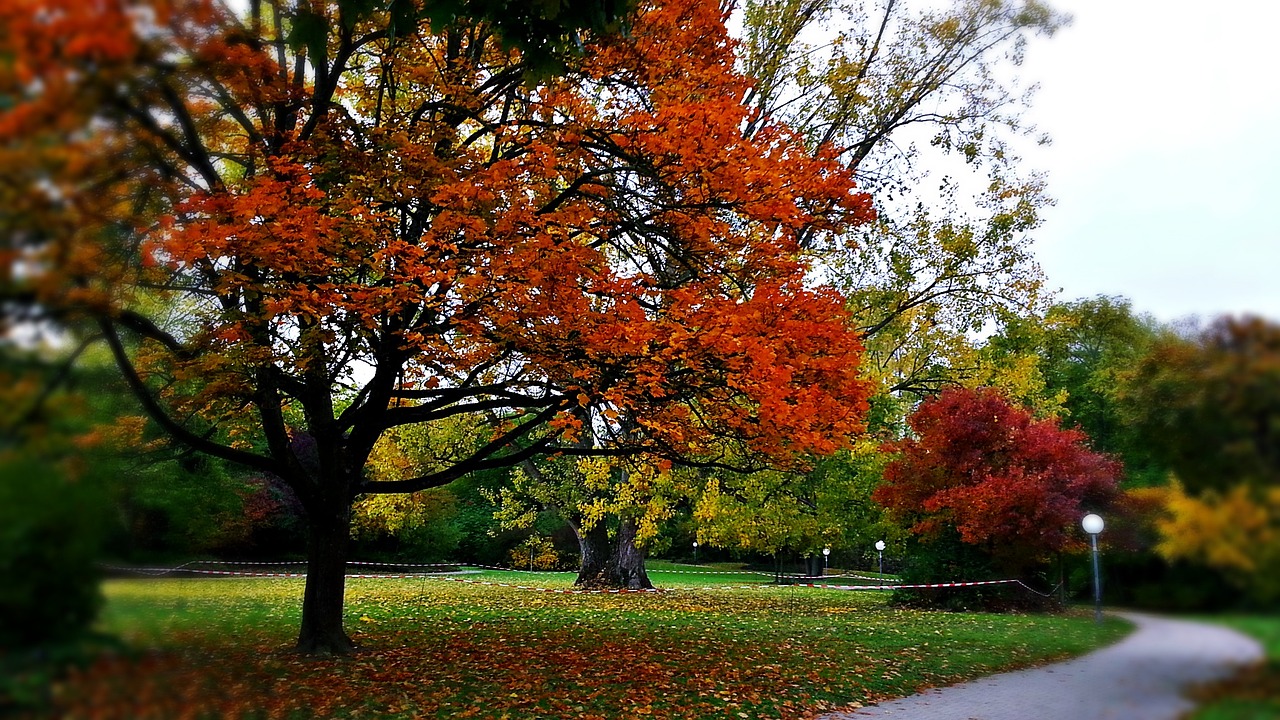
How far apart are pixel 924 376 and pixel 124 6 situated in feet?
71.8

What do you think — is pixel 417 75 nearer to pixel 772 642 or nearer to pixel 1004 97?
pixel 772 642

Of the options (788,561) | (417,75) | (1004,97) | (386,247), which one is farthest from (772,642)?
(788,561)

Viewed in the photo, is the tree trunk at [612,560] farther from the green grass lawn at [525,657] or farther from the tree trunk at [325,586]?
the tree trunk at [325,586]

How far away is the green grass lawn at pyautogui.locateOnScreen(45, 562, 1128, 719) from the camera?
1.60m

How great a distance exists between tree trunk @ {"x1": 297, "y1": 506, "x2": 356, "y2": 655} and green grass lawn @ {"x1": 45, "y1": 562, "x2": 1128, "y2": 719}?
37 cm

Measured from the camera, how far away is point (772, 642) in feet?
43.4

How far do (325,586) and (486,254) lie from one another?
5.31 m

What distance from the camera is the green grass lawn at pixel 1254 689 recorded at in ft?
3.97

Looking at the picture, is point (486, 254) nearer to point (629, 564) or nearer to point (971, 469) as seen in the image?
point (971, 469)

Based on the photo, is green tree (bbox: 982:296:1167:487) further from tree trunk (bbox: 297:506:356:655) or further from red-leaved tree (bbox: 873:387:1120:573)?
red-leaved tree (bbox: 873:387:1120:573)

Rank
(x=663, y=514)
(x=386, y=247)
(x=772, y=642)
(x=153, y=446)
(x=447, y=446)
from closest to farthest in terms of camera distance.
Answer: (x=153, y=446) → (x=386, y=247) → (x=772, y=642) → (x=447, y=446) → (x=663, y=514)

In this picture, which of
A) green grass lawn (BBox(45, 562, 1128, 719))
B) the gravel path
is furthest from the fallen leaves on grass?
the gravel path

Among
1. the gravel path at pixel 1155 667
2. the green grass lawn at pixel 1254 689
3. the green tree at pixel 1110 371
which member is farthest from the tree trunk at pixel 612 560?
the green grass lawn at pixel 1254 689

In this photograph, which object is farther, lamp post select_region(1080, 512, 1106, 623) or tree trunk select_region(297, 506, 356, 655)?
tree trunk select_region(297, 506, 356, 655)
